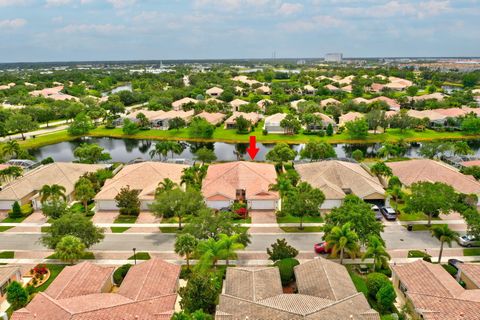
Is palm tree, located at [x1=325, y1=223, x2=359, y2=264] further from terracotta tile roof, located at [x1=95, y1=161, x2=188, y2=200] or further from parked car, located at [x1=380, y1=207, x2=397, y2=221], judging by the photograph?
terracotta tile roof, located at [x1=95, y1=161, x2=188, y2=200]

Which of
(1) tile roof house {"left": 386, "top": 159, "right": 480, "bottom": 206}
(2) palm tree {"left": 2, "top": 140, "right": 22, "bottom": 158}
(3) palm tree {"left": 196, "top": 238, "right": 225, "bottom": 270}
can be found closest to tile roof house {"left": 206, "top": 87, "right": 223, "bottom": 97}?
(2) palm tree {"left": 2, "top": 140, "right": 22, "bottom": 158}

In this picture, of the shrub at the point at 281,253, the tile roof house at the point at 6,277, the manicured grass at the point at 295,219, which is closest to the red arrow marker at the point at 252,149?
the manicured grass at the point at 295,219

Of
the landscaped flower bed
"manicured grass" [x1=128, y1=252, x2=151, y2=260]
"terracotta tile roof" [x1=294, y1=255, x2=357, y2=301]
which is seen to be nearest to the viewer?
"terracotta tile roof" [x1=294, y1=255, x2=357, y2=301]

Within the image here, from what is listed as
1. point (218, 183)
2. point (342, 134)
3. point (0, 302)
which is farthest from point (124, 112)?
point (0, 302)

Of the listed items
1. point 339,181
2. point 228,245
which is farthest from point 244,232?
point 339,181

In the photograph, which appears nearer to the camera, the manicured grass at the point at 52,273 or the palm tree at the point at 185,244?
the manicured grass at the point at 52,273

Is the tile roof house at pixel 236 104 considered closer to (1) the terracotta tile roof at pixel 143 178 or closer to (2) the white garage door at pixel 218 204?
(1) the terracotta tile roof at pixel 143 178
